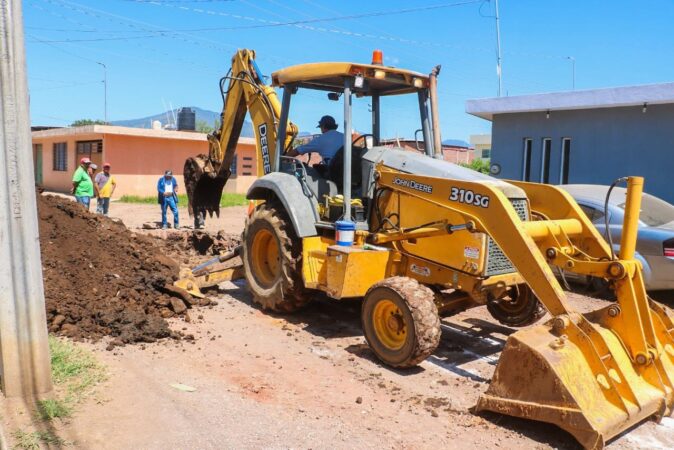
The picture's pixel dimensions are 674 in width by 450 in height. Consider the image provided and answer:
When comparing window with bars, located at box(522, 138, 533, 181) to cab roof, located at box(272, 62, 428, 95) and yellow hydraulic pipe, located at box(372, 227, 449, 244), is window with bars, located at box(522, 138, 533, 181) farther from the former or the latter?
yellow hydraulic pipe, located at box(372, 227, 449, 244)

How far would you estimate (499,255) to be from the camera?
5.64m

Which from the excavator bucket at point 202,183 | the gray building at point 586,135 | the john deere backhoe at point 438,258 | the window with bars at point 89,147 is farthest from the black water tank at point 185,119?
the john deere backhoe at point 438,258

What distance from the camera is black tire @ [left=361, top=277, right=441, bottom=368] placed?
516cm

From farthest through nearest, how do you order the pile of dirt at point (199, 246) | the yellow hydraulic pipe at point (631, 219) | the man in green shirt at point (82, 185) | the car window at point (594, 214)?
1. the man in green shirt at point (82, 185)
2. the pile of dirt at point (199, 246)
3. the car window at point (594, 214)
4. the yellow hydraulic pipe at point (631, 219)

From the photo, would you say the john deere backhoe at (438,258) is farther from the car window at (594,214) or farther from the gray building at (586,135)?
the gray building at (586,135)

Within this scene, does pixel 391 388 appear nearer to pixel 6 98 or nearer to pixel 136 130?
pixel 6 98

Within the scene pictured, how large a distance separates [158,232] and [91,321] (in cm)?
678

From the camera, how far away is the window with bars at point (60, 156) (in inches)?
1054

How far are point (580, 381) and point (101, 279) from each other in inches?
207

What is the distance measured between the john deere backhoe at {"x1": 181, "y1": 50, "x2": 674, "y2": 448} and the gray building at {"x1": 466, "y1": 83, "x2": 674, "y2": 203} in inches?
329

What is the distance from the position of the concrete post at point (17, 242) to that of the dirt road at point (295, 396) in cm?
52

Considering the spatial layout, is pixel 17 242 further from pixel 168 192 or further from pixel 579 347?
pixel 168 192

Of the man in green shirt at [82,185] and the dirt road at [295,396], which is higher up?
the man in green shirt at [82,185]

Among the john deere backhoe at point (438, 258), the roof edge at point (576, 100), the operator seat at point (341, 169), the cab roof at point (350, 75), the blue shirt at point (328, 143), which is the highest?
the roof edge at point (576, 100)
